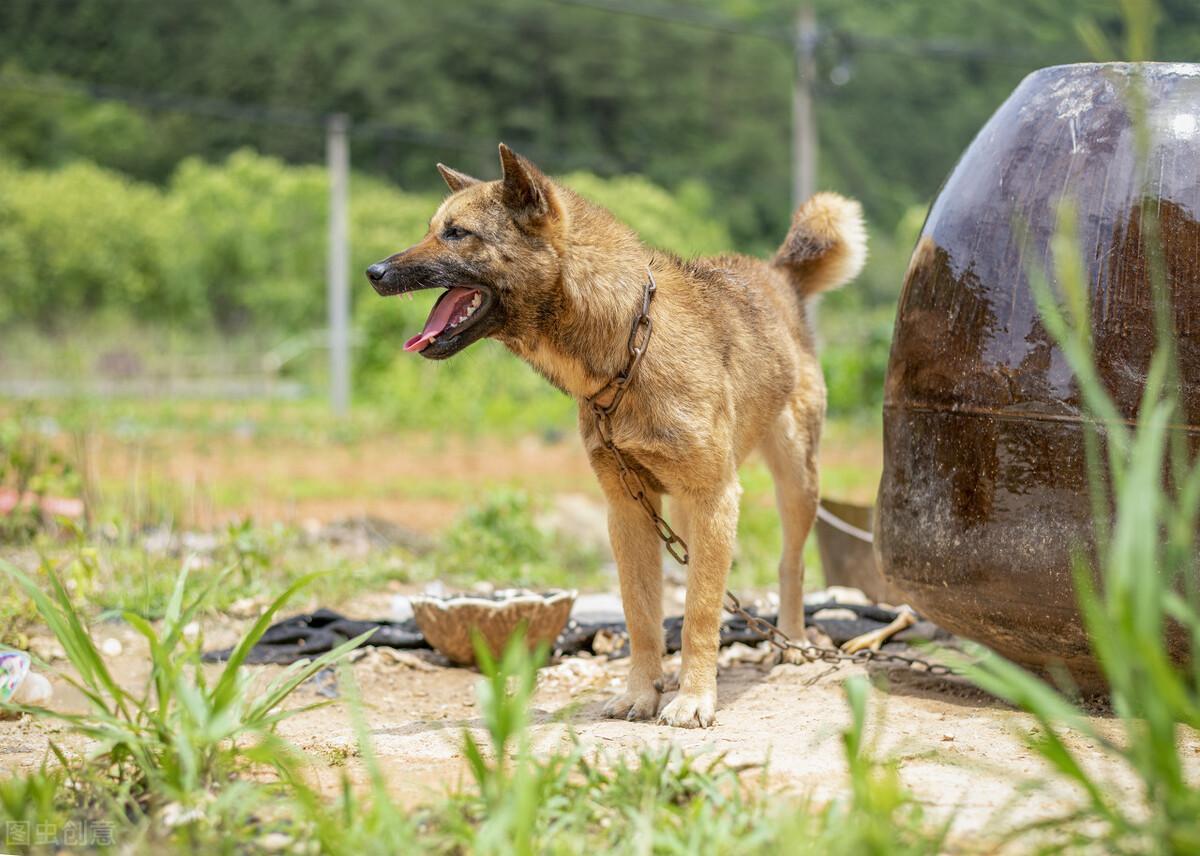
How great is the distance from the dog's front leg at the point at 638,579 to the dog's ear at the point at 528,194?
1023 millimetres

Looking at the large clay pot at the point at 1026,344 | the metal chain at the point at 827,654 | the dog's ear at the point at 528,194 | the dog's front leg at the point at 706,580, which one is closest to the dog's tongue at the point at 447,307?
the dog's ear at the point at 528,194

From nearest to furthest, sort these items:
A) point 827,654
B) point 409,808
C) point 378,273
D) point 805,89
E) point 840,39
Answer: point 409,808, point 378,273, point 827,654, point 840,39, point 805,89

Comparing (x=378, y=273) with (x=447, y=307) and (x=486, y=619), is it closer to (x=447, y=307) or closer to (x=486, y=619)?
(x=447, y=307)

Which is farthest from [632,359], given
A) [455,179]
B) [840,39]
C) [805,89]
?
[840,39]

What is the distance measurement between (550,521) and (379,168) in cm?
3977

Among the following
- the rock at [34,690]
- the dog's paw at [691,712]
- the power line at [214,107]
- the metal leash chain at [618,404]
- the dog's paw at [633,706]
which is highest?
the power line at [214,107]

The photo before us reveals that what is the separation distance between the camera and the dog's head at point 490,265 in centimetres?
445

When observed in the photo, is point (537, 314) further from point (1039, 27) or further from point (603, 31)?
point (603, 31)

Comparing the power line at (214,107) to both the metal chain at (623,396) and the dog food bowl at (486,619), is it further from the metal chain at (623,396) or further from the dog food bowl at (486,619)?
the metal chain at (623,396)

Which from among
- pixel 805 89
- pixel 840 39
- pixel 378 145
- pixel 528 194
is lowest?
pixel 528 194

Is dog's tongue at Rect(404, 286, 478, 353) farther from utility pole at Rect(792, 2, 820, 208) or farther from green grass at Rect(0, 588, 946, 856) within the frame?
utility pole at Rect(792, 2, 820, 208)

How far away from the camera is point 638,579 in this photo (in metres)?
4.96

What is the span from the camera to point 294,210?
137ft

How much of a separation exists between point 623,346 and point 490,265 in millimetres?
555
